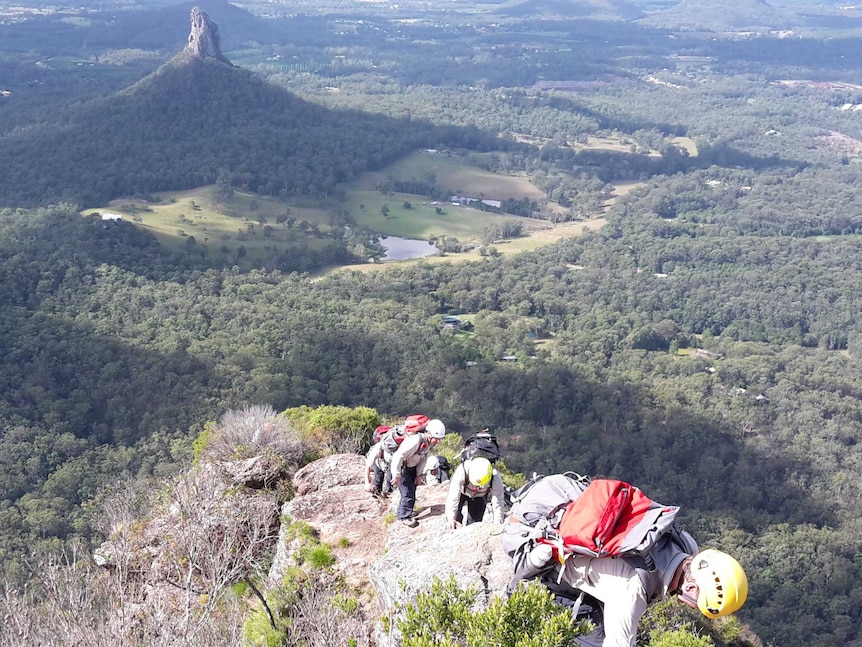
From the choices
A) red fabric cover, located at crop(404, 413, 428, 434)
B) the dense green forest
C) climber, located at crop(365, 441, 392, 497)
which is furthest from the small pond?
red fabric cover, located at crop(404, 413, 428, 434)

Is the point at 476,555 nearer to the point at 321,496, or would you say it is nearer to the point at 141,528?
the point at 321,496

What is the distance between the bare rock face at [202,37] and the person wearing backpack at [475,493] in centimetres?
12763

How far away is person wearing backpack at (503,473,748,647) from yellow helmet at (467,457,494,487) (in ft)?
9.22

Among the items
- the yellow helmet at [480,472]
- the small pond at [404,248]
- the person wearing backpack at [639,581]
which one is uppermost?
the person wearing backpack at [639,581]

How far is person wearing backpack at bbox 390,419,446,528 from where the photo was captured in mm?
11641

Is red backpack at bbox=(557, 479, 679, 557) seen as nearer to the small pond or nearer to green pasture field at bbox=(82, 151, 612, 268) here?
green pasture field at bbox=(82, 151, 612, 268)

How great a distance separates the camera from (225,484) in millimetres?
15117

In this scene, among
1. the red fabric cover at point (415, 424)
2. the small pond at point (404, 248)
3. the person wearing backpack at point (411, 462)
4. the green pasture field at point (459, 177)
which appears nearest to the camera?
the person wearing backpack at point (411, 462)

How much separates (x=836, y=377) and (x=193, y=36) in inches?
4079

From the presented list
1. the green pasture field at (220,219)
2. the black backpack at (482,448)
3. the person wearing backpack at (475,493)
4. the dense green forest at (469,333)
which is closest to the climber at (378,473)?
the person wearing backpack at (475,493)

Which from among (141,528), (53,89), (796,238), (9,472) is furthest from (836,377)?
(53,89)

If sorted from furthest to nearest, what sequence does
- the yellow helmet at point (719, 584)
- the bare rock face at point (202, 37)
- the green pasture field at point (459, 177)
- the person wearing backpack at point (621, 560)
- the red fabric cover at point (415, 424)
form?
the bare rock face at point (202, 37)
the green pasture field at point (459, 177)
the red fabric cover at point (415, 424)
the person wearing backpack at point (621, 560)
the yellow helmet at point (719, 584)

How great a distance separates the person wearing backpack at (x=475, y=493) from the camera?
400 inches

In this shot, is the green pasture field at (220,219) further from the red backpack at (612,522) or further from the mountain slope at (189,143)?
the red backpack at (612,522)
